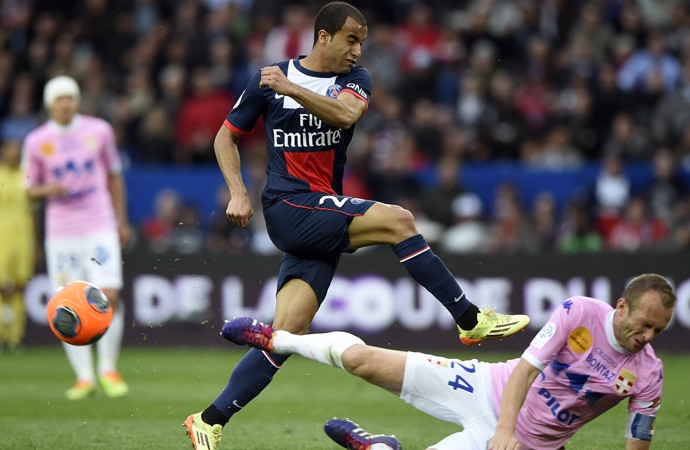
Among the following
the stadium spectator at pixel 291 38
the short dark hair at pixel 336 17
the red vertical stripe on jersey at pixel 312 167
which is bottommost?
the red vertical stripe on jersey at pixel 312 167

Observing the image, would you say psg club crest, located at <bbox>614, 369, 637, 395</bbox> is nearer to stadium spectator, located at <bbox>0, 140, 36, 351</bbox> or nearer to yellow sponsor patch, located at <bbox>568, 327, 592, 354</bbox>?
yellow sponsor patch, located at <bbox>568, 327, 592, 354</bbox>

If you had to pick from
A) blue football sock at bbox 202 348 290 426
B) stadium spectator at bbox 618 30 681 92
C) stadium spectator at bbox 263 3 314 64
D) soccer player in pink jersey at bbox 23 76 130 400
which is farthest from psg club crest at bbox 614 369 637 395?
stadium spectator at bbox 263 3 314 64

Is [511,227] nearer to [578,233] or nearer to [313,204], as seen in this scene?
[578,233]

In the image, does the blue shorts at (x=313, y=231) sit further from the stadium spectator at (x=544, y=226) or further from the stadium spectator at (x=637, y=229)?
the stadium spectator at (x=637, y=229)

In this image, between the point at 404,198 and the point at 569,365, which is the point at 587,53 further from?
the point at 569,365

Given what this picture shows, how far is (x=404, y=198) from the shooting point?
1534 cm

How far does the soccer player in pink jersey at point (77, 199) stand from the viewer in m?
10.8

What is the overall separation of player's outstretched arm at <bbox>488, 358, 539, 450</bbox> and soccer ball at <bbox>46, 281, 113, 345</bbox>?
3.26 metres

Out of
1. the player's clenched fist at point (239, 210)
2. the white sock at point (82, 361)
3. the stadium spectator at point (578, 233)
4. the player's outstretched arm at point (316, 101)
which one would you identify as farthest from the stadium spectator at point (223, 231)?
the player's outstretched arm at point (316, 101)

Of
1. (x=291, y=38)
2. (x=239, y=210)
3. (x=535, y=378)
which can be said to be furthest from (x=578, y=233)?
(x=535, y=378)

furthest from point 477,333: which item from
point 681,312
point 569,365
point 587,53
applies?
point 587,53

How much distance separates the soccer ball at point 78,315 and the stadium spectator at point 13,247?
7.25m

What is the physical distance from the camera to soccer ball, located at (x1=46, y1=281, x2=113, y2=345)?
26.2 ft

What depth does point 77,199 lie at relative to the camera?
10867mm
